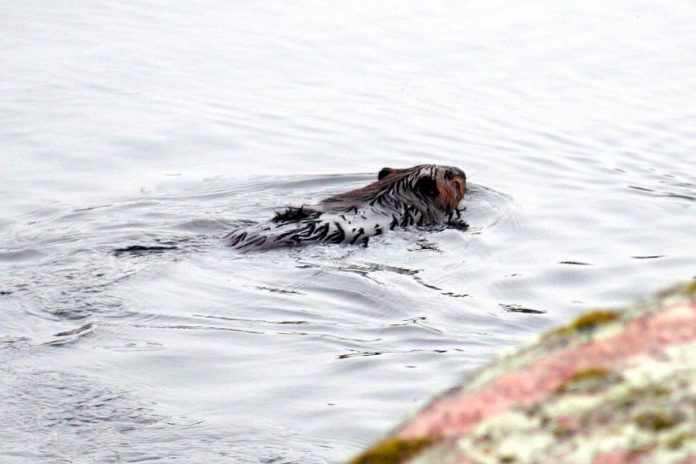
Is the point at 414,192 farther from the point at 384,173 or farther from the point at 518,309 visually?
the point at 518,309

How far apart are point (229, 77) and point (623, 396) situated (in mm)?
14255

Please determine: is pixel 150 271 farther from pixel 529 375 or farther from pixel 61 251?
pixel 529 375

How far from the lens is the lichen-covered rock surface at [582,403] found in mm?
2361

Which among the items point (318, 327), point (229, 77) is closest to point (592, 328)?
point (318, 327)

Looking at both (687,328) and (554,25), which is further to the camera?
(554,25)

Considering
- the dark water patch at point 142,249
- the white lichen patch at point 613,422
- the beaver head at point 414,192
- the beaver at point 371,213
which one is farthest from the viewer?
the beaver head at point 414,192

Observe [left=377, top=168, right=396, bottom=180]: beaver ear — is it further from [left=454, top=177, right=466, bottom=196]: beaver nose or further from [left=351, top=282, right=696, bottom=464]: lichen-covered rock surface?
[left=351, top=282, right=696, bottom=464]: lichen-covered rock surface

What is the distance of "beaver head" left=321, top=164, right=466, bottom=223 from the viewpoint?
11.0m

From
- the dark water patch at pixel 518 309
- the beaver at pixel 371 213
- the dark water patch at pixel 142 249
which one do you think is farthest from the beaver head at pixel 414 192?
the dark water patch at pixel 518 309

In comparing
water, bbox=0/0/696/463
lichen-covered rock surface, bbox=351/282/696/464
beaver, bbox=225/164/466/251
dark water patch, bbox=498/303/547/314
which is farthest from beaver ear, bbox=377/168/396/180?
lichen-covered rock surface, bbox=351/282/696/464

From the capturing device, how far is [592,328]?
112 inches

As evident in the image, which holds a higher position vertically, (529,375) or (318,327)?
(529,375)

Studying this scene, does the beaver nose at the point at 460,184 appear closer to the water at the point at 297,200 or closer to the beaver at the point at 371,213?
the beaver at the point at 371,213

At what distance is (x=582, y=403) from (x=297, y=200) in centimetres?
958
